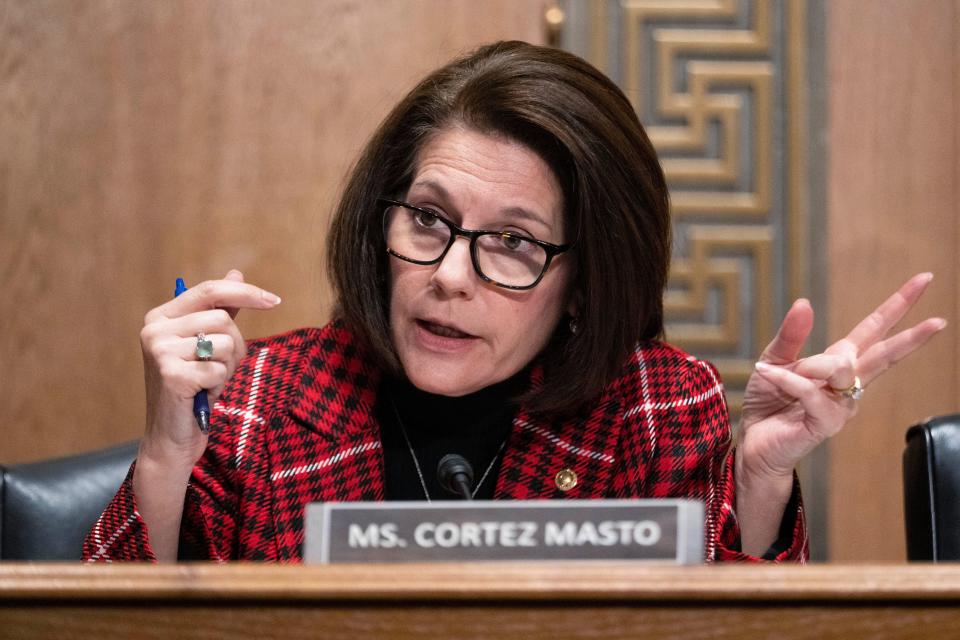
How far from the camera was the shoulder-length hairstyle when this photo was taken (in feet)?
4.95

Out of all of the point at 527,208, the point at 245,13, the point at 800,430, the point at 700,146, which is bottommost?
the point at 800,430

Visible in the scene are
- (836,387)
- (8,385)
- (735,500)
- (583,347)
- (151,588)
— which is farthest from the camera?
(8,385)

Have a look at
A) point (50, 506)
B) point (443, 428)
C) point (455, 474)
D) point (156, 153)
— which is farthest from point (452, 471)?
point (156, 153)

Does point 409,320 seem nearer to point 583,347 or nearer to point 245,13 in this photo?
point 583,347

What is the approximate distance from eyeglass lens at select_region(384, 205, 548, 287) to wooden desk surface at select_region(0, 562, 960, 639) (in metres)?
0.77

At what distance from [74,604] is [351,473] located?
754 mm

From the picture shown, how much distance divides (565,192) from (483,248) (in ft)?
0.51

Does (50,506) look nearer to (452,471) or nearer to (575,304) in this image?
(452,471)

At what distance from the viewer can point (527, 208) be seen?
1478mm

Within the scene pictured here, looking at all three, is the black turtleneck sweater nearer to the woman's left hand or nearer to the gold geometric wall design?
the woman's left hand

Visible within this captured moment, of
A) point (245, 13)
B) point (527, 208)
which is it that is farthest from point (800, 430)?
point (245, 13)

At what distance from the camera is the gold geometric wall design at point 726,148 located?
2.49 meters

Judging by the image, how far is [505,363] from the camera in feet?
5.03

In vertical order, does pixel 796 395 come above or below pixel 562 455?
above
